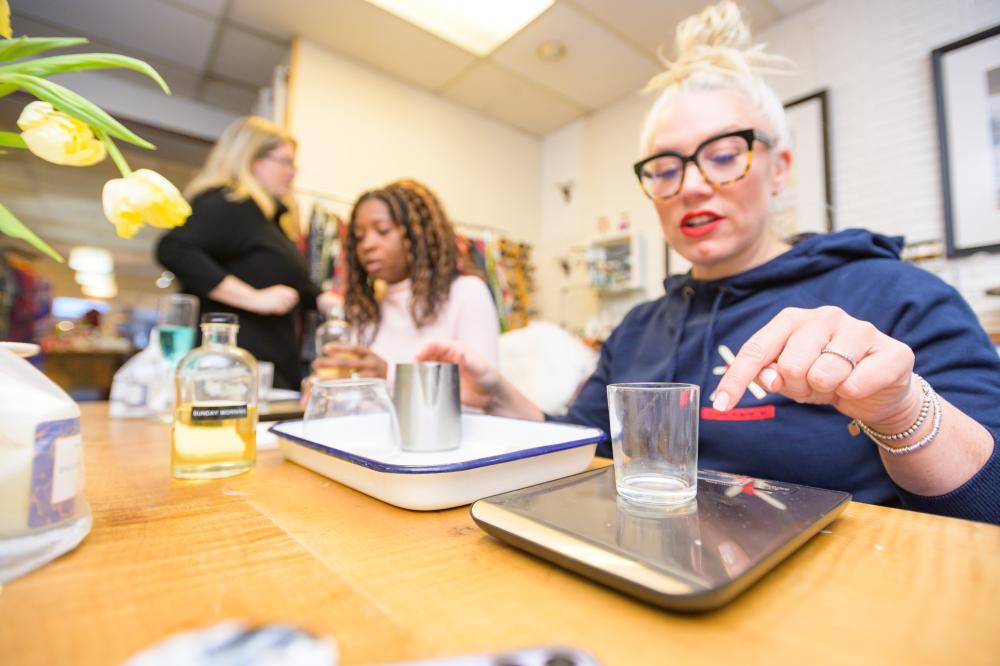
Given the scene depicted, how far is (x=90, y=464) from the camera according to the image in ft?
2.07

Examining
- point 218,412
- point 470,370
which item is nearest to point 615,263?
point 470,370

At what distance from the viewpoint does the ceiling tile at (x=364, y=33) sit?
235cm

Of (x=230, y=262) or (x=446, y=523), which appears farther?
(x=230, y=262)

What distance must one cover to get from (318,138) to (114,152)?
2.52 meters

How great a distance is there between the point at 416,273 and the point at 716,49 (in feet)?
3.17

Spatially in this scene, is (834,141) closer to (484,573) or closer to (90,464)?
(484,573)

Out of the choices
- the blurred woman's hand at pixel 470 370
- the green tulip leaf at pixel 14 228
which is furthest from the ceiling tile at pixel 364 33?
the green tulip leaf at pixel 14 228

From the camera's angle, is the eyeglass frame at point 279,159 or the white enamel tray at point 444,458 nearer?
the white enamel tray at point 444,458

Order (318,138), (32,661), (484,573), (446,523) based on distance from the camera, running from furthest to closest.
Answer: (318,138) → (446,523) → (484,573) → (32,661)

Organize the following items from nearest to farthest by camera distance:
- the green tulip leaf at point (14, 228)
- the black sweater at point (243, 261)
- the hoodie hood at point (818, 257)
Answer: the green tulip leaf at point (14, 228), the hoodie hood at point (818, 257), the black sweater at point (243, 261)

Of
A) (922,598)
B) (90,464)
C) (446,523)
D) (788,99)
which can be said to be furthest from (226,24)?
(922,598)

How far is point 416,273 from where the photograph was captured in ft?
4.93

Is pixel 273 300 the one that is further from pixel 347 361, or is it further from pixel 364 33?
pixel 364 33

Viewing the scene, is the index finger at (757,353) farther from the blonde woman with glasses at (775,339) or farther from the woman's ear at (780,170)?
the woman's ear at (780,170)
